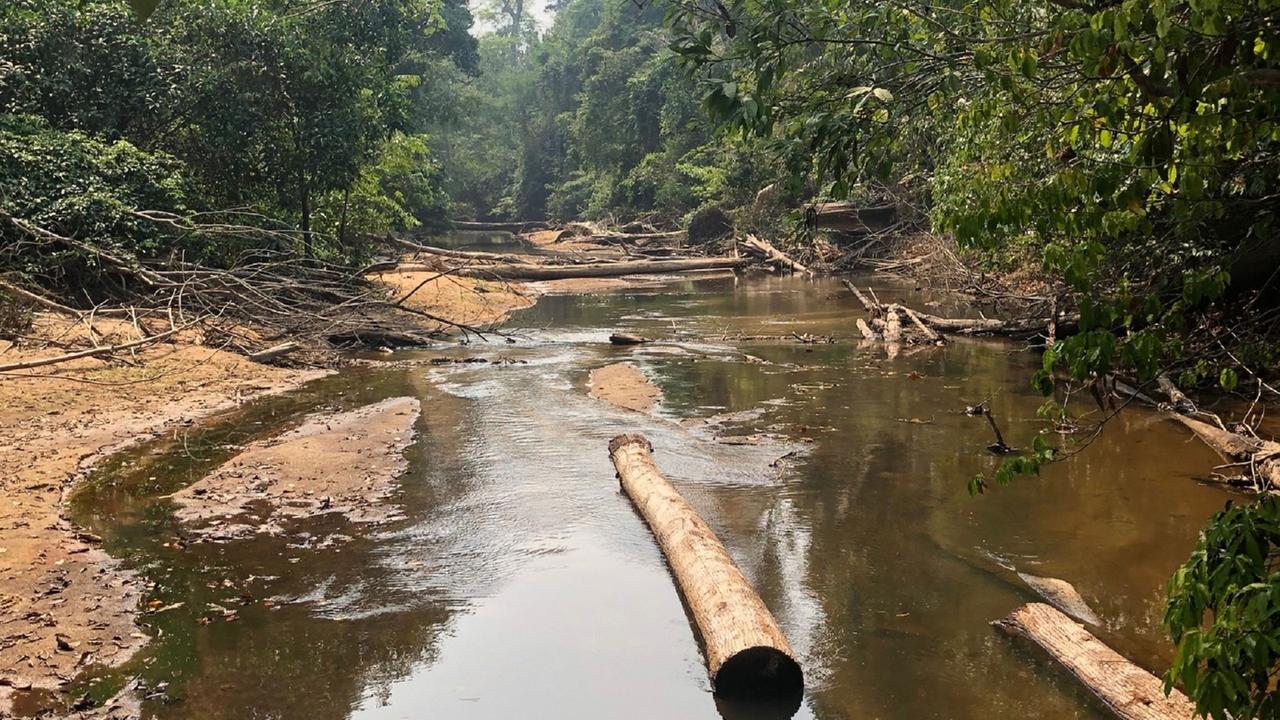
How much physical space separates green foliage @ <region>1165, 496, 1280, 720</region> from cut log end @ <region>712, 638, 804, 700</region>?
2.39m

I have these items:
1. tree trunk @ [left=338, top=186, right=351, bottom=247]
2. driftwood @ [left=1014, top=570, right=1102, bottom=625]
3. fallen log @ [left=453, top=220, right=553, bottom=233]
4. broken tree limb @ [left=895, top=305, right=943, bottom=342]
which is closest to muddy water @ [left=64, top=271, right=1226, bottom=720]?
driftwood @ [left=1014, top=570, right=1102, bottom=625]

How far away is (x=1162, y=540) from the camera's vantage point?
6.74 metres

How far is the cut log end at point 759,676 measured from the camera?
188 inches

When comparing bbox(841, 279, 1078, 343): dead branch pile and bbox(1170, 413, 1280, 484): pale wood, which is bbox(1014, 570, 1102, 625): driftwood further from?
bbox(841, 279, 1078, 343): dead branch pile

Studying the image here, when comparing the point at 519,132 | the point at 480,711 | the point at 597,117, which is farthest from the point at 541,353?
the point at 519,132

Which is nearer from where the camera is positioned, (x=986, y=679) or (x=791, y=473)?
(x=986, y=679)

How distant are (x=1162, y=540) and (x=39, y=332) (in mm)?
12584

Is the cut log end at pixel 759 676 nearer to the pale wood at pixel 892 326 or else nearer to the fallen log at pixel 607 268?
the pale wood at pixel 892 326

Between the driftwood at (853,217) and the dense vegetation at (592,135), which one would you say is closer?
the driftwood at (853,217)

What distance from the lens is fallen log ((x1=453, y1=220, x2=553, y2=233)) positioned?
51781 millimetres

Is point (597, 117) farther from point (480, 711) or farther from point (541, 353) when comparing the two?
point (480, 711)

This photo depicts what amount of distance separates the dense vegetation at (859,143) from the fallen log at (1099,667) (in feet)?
1.88

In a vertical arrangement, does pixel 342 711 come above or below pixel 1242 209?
below

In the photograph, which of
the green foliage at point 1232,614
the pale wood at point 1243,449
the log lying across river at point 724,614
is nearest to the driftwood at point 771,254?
A: the pale wood at point 1243,449
